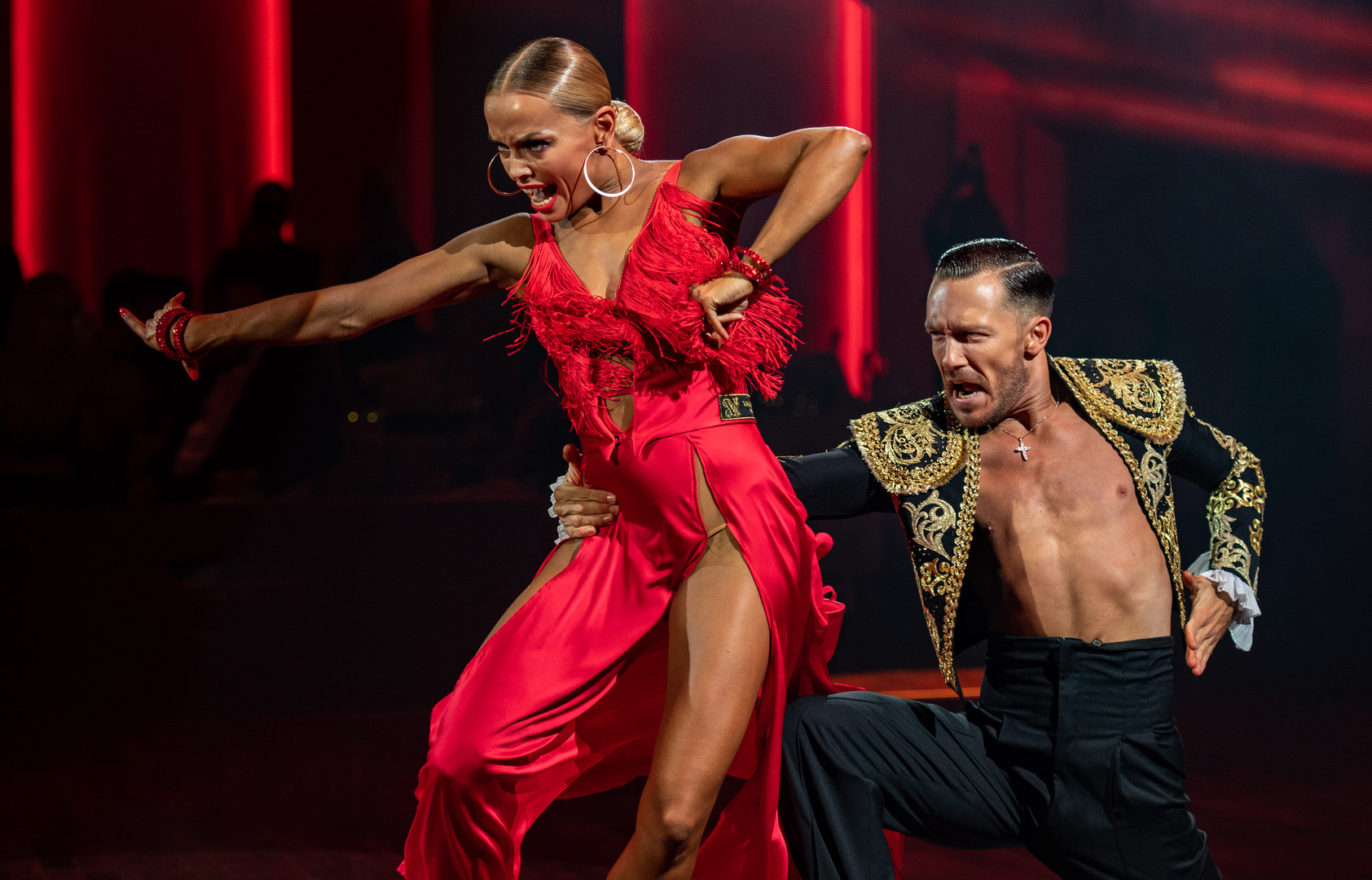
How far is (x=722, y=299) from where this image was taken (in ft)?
5.48

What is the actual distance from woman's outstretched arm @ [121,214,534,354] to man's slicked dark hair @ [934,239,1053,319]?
26.8 inches

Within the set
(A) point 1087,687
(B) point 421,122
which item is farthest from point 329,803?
(B) point 421,122

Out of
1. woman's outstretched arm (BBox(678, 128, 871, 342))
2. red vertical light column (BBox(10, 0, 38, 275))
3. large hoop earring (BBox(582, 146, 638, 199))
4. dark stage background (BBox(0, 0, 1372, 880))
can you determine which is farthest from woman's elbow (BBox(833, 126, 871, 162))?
red vertical light column (BBox(10, 0, 38, 275))

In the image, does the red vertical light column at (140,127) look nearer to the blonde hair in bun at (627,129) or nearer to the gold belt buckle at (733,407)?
the blonde hair in bun at (627,129)

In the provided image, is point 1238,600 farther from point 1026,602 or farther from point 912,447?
point 912,447

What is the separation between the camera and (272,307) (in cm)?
198

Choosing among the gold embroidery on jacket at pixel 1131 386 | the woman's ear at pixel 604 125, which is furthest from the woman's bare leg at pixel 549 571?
the gold embroidery on jacket at pixel 1131 386

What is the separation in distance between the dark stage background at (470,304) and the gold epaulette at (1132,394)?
2.76m

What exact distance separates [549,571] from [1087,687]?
33.1 inches

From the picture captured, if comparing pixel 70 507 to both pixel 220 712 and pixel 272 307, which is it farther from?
pixel 272 307

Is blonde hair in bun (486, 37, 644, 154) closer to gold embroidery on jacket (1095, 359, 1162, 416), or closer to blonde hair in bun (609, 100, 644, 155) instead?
blonde hair in bun (609, 100, 644, 155)

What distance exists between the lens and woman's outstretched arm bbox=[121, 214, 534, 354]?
1.98m

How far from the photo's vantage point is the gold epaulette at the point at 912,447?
1.91 metres

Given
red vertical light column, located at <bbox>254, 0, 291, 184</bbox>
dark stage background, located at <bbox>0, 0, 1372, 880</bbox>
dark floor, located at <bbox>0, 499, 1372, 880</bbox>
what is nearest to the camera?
dark floor, located at <bbox>0, 499, 1372, 880</bbox>
